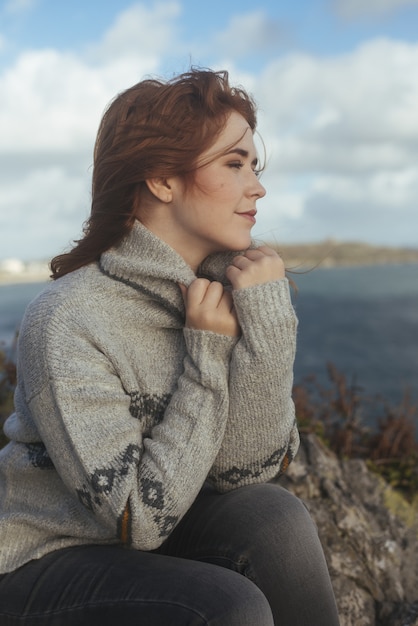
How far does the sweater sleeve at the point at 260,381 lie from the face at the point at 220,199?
281 millimetres

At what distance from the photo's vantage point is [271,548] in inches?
91.2

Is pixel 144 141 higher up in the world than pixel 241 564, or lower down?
higher up

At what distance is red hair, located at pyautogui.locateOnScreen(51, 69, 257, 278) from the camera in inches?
96.5

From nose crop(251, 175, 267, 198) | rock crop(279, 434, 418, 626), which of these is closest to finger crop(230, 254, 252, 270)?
nose crop(251, 175, 267, 198)

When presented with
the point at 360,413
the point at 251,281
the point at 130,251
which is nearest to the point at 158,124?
the point at 130,251

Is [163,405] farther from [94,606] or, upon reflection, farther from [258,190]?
[258,190]

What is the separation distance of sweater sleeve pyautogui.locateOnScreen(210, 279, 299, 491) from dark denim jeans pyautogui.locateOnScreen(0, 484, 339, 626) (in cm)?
17

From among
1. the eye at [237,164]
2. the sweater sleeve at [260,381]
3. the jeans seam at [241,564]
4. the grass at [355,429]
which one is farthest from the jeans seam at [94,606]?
the grass at [355,429]

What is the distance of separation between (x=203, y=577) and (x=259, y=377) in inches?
24.8

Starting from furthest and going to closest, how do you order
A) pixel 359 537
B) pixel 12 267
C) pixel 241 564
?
pixel 12 267, pixel 359 537, pixel 241 564

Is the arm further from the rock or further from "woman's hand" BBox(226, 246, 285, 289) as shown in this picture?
the rock

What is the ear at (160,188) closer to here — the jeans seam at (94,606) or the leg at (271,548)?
the leg at (271,548)

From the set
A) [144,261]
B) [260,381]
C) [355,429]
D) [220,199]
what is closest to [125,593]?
[260,381]

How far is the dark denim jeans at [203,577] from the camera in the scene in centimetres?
197
